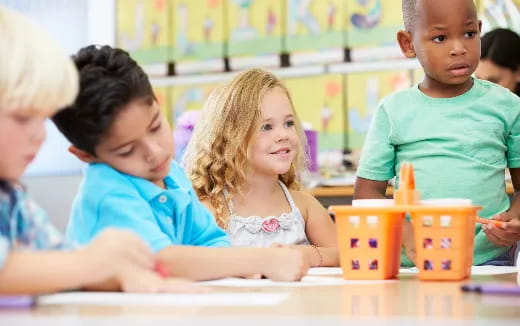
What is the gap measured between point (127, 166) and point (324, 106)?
2.61m

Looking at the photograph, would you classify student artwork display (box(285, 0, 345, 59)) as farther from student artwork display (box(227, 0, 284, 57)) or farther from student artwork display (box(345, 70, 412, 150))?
student artwork display (box(345, 70, 412, 150))

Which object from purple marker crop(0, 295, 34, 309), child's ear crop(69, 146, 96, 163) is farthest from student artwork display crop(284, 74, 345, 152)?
purple marker crop(0, 295, 34, 309)

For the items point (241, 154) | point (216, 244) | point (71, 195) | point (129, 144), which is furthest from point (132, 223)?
point (71, 195)

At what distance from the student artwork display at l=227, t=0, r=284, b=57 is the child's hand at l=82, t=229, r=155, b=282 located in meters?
3.11

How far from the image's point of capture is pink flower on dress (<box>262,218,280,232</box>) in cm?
183

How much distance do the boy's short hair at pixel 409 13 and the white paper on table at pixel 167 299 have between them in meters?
0.87

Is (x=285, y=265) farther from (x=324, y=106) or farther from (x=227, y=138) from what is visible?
(x=324, y=106)

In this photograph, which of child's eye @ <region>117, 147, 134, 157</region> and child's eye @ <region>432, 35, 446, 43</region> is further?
child's eye @ <region>432, 35, 446, 43</region>

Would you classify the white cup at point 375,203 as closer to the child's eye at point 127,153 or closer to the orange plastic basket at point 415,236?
the orange plastic basket at point 415,236

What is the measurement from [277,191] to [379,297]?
3.21 ft

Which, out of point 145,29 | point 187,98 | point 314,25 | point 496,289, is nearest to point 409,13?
point 496,289

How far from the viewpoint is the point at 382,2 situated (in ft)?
12.3

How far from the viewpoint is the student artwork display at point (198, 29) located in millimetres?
4078

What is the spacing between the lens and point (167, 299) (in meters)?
0.91
